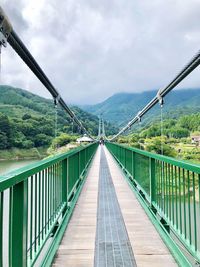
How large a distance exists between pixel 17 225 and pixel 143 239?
1676 millimetres

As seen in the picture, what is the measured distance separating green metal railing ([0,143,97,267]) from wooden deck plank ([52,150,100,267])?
0.26ft

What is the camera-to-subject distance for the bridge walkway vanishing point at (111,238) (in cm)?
246

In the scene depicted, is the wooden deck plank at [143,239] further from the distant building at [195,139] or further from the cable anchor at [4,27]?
the cable anchor at [4,27]

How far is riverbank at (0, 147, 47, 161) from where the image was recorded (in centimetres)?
191

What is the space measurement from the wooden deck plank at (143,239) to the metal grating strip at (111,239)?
2.5 inches

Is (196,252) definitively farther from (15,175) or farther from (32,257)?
(15,175)

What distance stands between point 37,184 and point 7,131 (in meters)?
0.52

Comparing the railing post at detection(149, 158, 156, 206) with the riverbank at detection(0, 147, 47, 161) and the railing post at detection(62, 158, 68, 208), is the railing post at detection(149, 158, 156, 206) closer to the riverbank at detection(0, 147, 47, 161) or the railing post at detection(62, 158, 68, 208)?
the railing post at detection(62, 158, 68, 208)

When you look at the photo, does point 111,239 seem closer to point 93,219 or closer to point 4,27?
point 93,219

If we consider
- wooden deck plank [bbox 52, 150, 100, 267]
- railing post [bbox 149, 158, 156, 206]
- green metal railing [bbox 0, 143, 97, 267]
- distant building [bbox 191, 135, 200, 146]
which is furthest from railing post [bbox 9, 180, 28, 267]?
distant building [bbox 191, 135, 200, 146]

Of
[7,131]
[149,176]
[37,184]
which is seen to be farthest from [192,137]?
[7,131]

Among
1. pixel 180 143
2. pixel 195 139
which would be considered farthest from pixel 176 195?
pixel 195 139

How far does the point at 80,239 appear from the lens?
3.00 meters

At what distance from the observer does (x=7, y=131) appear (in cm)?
196
